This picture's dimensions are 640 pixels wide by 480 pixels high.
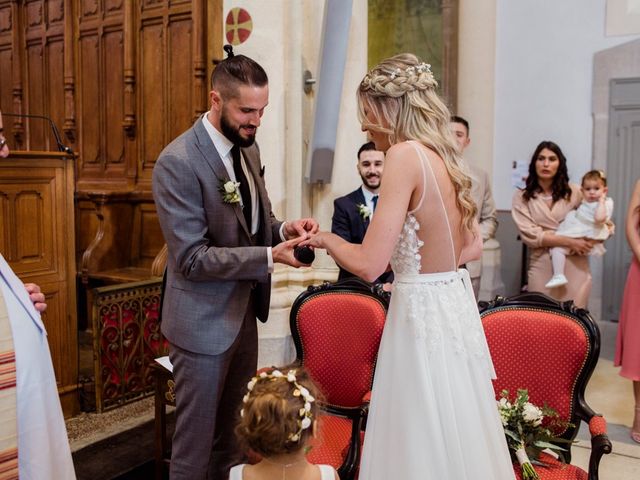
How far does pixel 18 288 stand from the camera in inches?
85.4

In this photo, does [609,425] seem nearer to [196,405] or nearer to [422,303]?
[422,303]

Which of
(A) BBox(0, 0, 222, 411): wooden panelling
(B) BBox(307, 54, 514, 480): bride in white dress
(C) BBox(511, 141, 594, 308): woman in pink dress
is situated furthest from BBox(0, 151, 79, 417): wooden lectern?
(C) BBox(511, 141, 594, 308): woman in pink dress

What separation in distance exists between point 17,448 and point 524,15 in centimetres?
627

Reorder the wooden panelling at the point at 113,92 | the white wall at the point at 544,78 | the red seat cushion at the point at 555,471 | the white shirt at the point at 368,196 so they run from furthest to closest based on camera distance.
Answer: the white wall at the point at 544,78 < the wooden panelling at the point at 113,92 < the white shirt at the point at 368,196 < the red seat cushion at the point at 555,471

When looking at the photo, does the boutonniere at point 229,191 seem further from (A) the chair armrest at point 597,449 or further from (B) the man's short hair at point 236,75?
(A) the chair armrest at point 597,449

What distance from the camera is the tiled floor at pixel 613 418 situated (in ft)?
12.1

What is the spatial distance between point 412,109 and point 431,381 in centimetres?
84

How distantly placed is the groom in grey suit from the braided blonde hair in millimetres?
495

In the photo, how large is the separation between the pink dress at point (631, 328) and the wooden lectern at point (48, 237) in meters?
3.28

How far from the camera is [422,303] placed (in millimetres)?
2213

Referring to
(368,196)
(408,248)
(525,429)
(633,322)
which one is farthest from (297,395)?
(633,322)

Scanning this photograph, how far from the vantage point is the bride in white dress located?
6.89ft

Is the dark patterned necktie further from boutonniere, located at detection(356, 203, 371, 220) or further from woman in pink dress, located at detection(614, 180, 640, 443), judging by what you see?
woman in pink dress, located at detection(614, 180, 640, 443)

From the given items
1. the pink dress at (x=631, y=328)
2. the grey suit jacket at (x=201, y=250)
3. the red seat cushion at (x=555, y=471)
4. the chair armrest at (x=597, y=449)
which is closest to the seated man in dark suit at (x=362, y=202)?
the pink dress at (x=631, y=328)
